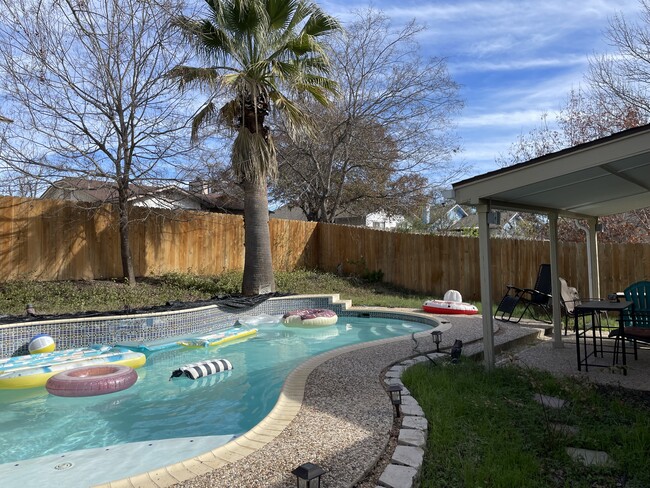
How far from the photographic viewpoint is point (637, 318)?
5.93 meters

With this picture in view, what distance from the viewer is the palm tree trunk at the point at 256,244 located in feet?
37.3

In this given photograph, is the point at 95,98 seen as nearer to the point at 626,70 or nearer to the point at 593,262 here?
the point at 593,262

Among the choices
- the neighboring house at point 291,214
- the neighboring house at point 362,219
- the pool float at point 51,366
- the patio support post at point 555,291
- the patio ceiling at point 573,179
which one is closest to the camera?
the patio ceiling at point 573,179

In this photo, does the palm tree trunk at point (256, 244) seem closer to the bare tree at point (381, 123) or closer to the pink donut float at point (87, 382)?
the bare tree at point (381, 123)

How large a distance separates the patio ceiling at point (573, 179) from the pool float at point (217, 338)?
4934mm

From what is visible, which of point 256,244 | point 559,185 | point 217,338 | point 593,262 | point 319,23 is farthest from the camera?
point 256,244

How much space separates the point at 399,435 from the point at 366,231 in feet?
40.7

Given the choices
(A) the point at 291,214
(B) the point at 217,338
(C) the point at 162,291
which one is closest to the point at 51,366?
(B) the point at 217,338

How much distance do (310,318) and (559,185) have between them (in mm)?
5946

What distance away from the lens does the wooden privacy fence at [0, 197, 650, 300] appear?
10352 millimetres

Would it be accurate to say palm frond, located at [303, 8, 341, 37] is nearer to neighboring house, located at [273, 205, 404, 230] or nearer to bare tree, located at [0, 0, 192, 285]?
bare tree, located at [0, 0, 192, 285]

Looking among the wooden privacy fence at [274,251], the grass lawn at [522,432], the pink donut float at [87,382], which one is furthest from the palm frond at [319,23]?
the grass lawn at [522,432]

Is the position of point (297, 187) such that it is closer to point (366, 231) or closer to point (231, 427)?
point (366, 231)

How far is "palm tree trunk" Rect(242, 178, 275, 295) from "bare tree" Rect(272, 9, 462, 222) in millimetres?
4479
